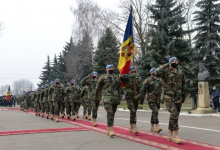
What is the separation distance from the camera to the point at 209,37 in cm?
2148

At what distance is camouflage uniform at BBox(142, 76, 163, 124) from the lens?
8664mm

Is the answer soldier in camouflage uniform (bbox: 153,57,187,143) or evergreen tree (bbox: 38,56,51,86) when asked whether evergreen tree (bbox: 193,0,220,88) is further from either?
evergreen tree (bbox: 38,56,51,86)

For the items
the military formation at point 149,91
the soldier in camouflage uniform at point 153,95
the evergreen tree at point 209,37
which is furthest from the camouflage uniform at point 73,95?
the evergreen tree at point 209,37

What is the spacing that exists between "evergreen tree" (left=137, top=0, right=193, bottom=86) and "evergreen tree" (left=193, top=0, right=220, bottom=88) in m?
1.05

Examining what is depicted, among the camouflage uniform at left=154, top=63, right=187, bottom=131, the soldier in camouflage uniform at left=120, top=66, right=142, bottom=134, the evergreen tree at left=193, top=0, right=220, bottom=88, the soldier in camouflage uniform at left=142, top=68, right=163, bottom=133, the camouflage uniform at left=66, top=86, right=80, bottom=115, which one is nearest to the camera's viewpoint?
the camouflage uniform at left=154, top=63, right=187, bottom=131

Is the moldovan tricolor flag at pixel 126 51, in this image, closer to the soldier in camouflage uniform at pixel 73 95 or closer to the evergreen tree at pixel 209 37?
the soldier in camouflage uniform at pixel 73 95

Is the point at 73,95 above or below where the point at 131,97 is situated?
above

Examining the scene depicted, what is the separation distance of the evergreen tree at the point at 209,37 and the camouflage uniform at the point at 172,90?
15205 mm

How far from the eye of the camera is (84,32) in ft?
132

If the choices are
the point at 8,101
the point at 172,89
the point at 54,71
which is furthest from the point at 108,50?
the point at 54,71

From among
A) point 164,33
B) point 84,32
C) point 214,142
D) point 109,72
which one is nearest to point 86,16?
point 84,32

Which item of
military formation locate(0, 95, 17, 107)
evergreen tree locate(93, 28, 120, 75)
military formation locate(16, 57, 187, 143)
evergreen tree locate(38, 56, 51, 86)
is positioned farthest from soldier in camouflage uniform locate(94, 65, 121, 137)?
evergreen tree locate(38, 56, 51, 86)

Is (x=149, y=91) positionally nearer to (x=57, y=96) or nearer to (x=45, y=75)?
(x=57, y=96)

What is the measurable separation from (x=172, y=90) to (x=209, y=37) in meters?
16.2
